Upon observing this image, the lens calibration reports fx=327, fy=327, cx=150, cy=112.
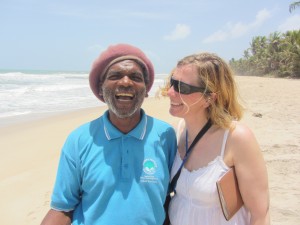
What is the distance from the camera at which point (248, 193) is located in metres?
1.88

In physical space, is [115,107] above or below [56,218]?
above

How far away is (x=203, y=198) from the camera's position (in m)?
1.93

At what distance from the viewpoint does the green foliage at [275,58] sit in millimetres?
36281

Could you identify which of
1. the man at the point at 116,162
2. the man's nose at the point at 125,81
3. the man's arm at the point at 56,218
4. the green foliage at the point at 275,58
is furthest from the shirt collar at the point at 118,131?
the green foliage at the point at 275,58

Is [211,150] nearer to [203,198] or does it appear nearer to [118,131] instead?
[203,198]

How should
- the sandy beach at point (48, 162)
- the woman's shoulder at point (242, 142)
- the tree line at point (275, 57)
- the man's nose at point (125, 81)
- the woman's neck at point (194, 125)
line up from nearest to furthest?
the woman's shoulder at point (242, 142) < the man's nose at point (125, 81) < the woman's neck at point (194, 125) < the sandy beach at point (48, 162) < the tree line at point (275, 57)

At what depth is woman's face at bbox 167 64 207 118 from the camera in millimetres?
2051

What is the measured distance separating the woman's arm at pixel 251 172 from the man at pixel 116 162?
0.44 metres

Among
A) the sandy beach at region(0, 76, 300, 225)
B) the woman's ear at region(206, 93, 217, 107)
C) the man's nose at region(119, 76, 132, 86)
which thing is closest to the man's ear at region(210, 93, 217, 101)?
the woman's ear at region(206, 93, 217, 107)

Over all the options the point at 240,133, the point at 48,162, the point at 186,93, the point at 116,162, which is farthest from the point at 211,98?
the point at 48,162

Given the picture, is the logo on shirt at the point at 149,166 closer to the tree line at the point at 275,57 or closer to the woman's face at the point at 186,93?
the woman's face at the point at 186,93

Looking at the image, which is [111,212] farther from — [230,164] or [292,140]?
[292,140]

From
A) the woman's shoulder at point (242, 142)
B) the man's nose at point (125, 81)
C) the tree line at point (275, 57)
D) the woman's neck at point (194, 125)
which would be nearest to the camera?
the woman's shoulder at point (242, 142)

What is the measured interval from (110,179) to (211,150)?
0.62m
